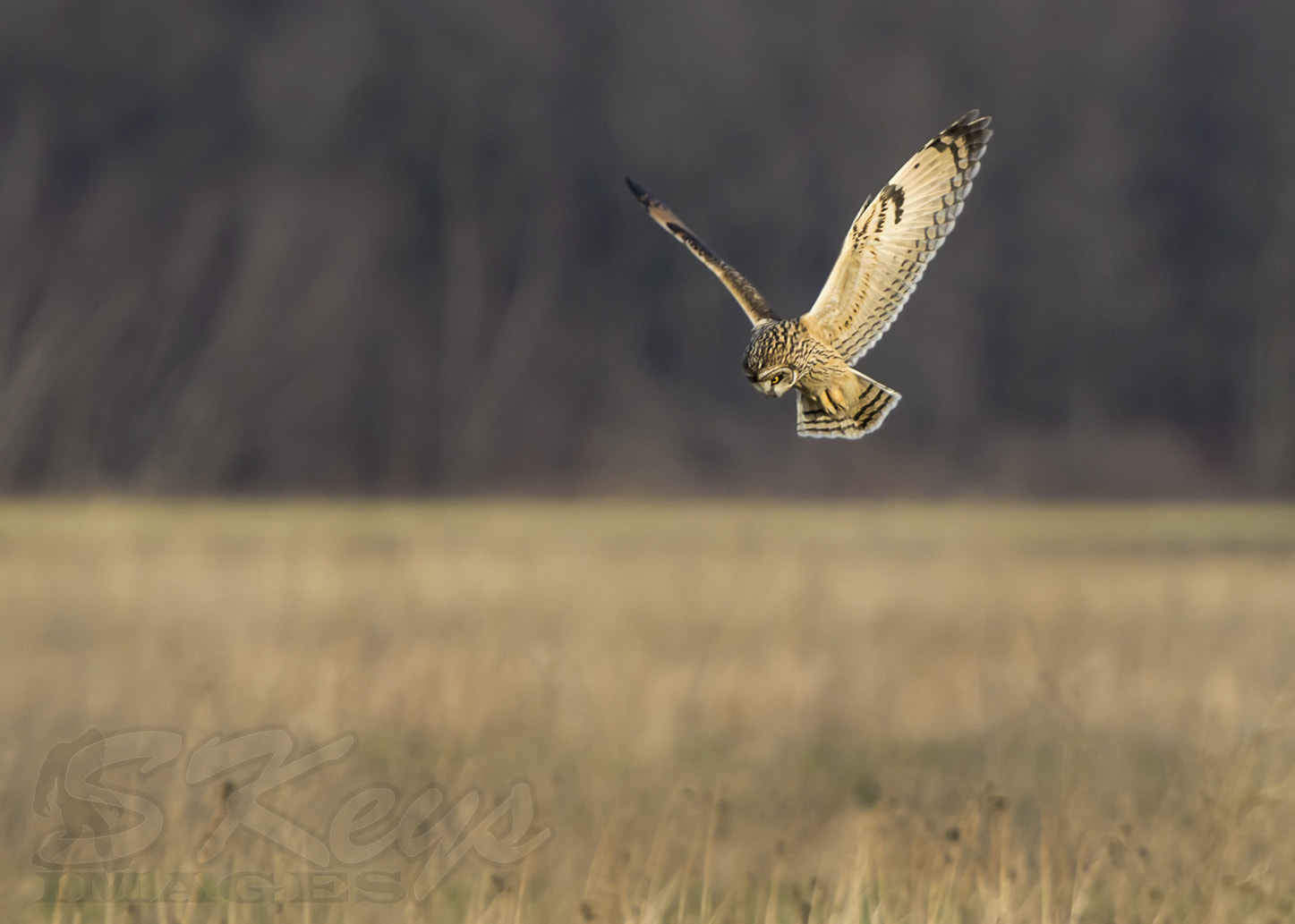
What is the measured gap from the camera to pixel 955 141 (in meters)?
1.71

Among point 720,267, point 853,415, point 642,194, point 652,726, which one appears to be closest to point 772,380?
point 853,415

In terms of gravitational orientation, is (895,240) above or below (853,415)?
above

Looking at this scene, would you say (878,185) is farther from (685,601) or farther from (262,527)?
(262,527)

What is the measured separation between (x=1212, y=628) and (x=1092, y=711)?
2.52 meters

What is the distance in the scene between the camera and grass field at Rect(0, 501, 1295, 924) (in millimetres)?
4523

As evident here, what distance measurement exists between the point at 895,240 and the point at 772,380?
55cm

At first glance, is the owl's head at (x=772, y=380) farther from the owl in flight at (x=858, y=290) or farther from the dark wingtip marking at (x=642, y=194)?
the dark wingtip marking at (x=642, y=194)

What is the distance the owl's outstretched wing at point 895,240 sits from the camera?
1.54m

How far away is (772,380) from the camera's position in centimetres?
124

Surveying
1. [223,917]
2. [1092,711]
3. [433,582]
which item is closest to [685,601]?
[433,582]

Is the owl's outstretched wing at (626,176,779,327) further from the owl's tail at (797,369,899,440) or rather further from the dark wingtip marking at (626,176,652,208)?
the owl's tail at (797,369,899,440)

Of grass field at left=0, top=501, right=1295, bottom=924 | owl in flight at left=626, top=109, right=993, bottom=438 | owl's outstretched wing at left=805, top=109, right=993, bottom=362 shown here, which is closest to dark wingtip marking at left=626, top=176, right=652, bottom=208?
owl in flight at left=626, top=109, right=993, bottom=438

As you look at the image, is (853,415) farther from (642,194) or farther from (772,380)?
(642,194)

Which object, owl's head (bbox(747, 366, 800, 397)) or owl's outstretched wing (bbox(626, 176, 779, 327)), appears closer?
owl's head (bbox(747, 366, 800, 397))
